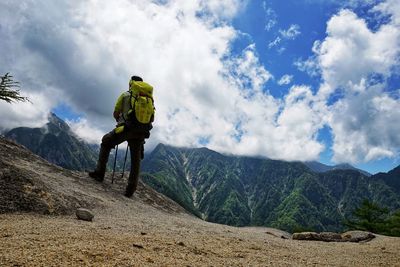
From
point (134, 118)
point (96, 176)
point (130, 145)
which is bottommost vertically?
point (96, 176)

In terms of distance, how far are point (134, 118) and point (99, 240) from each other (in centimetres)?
864

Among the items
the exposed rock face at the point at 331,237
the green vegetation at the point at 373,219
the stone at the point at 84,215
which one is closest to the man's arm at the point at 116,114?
the stone at the point at 84,215

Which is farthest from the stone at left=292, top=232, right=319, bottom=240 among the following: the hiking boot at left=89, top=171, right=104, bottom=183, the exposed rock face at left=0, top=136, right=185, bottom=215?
the hiking boot at left=89, top=171, right=104, bottom=183

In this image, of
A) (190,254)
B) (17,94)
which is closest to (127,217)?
(190,254)

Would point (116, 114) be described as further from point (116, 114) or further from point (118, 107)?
point (118, 107)

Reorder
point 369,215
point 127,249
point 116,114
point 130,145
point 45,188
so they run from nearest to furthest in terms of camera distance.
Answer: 1. point 127,249
2. point 45,188
3. point 116,114
4. point 130,145
5. point 369,215

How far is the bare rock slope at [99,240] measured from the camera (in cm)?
650

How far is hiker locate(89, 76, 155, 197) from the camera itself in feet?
52.2

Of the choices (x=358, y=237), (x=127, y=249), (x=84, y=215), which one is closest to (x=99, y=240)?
(x=127, y=249)

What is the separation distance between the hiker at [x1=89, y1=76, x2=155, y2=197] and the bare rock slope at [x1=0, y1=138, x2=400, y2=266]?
2246 mm

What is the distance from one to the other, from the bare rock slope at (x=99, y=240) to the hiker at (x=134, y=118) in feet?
7.37

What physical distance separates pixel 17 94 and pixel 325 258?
1790 centimetres

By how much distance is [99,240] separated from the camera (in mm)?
7809

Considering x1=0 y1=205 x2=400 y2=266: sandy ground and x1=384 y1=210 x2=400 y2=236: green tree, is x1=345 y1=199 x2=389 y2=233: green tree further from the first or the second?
x1=0 y1=205 x2=400 y2=266: sandy ground
